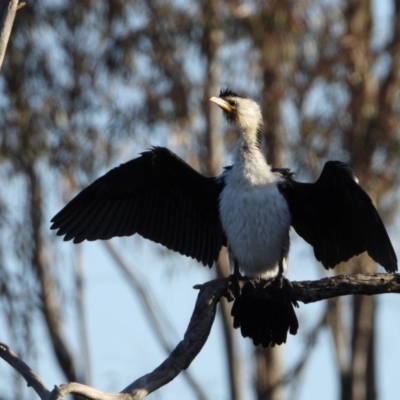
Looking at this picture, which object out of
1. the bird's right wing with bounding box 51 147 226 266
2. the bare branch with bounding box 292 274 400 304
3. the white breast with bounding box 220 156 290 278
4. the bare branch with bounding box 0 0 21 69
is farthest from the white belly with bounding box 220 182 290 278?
the bare branch with bounding box 0 0 21 69

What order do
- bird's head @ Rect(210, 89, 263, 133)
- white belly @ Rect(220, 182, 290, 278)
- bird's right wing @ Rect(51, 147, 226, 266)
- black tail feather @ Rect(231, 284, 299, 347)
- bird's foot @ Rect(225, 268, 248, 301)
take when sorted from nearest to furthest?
bird's foot @ Rect(225, 268, 248, 301) < black tail feather @ Rect(231, 284, 299, 347) < white belly @ Rect(220, 182, 290, 278) < bird's right wing @ Rect(51, 147, 226, 266) < bird's head @ Rect(210, 89, 263, 133)

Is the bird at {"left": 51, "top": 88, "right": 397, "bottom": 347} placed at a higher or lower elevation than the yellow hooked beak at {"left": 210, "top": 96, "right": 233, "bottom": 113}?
lower

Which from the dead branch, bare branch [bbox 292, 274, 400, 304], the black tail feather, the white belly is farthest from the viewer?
the white belly

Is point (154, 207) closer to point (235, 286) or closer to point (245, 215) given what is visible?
point (245, 215)

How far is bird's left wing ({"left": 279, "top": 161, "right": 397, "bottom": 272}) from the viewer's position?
5.68 m

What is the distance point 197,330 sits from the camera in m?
4.88

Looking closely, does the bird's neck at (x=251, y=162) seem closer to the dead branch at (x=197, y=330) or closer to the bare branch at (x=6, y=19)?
the dead branch at (x=197, y=330)

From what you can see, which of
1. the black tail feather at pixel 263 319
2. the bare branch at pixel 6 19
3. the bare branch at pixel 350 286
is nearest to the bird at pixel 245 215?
the black tail feather at pixel 263 319

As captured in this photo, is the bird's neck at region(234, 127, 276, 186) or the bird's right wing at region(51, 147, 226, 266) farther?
the bird's right wing at region(51, 147, 226, 266)

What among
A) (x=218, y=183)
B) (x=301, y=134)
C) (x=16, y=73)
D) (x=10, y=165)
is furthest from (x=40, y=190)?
(x=218, y=183)

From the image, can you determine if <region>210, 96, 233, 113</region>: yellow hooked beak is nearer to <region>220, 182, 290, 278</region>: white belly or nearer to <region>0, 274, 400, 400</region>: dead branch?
<region>220, 182, 290, 278</region>: white belly

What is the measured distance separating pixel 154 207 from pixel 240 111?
0.63m

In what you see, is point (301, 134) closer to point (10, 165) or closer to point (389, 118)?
point (389, 118)

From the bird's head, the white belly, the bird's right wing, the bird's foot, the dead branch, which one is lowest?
the dead branch
